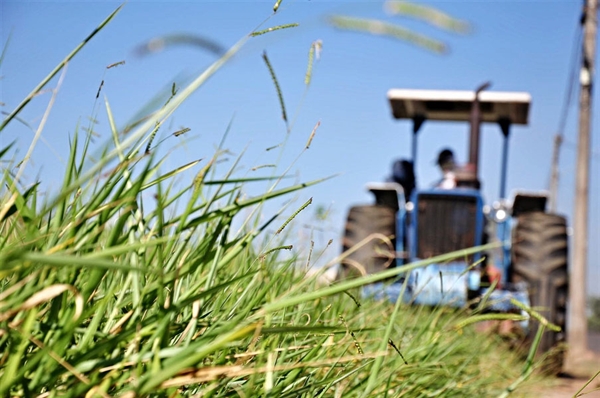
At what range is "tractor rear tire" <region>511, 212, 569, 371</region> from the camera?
19.9ft

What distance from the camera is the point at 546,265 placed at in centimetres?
614

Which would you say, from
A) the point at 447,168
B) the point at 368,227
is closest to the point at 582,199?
the point at 447,168

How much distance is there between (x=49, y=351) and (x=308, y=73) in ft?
1.86

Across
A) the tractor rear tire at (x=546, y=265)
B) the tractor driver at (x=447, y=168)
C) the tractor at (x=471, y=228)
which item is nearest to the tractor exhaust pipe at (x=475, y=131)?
the tractor at (x=471, y=228)

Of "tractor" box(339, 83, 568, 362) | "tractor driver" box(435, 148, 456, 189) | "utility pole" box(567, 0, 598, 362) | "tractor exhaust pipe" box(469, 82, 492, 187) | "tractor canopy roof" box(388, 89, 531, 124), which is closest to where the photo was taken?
"tractor" box(339, 83, 568, 362)

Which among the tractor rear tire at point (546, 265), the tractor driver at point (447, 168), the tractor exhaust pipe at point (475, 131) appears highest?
the tractor exhaust pipe at point (475, 131)

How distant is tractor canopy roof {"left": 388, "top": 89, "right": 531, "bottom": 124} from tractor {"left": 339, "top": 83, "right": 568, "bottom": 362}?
1 cm

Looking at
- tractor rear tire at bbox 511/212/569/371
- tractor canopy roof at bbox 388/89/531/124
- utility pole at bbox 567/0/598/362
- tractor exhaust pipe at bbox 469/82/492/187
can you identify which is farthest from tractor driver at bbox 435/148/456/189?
utility pole at bbox 567/0/598/362

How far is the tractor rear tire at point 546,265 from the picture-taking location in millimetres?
6059

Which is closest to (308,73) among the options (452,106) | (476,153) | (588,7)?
(476,153)

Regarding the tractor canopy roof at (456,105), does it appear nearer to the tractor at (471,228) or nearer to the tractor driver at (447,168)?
the tractor at (471,228)

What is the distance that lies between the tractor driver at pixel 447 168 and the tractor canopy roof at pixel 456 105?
62 cm

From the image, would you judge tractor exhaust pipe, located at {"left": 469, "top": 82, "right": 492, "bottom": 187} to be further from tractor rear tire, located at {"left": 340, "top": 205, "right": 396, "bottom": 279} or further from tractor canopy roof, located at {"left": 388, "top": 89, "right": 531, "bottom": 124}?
tractor rear tire, located at {"left": 340, "top": 205, "right": 396, "bottom": 279}

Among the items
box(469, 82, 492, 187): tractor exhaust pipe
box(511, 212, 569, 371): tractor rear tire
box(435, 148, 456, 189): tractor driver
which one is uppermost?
box(469, 82, 492, 187): tractor exhaust pipe
